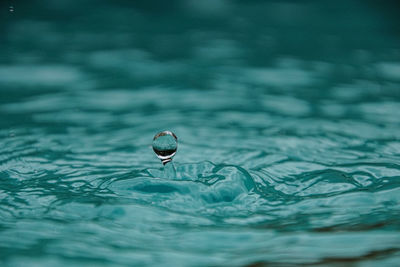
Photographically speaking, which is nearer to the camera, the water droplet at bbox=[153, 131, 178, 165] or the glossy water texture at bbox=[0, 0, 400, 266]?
the glossy water texture at bbox=[0, 0, 400, 266]

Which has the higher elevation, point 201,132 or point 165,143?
point 201,132

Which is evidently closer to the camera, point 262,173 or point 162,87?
point 262,173

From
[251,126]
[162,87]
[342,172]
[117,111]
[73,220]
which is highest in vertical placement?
[162,87]

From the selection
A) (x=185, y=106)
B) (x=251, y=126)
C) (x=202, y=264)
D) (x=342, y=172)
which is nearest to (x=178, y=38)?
(x=185, y=106)

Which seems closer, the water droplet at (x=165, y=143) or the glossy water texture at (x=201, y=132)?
the glossy water texture at (x=201, y=132)

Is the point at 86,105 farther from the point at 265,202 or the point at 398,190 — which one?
the point at 398,190

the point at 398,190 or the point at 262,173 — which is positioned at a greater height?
the point at 262,173

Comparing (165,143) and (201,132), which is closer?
(165,143)

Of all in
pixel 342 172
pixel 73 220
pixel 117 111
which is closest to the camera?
pixel 73 220
